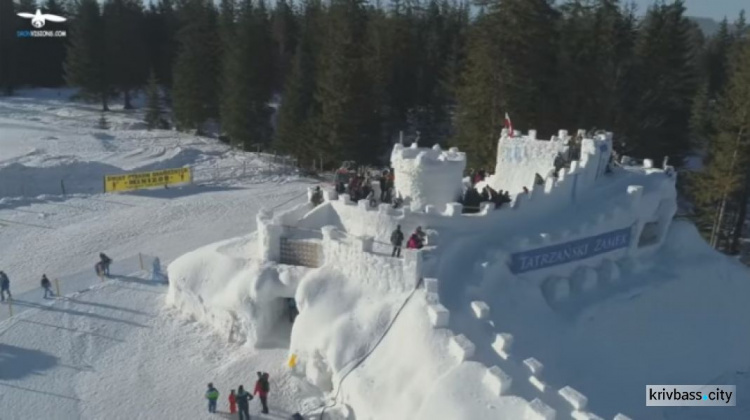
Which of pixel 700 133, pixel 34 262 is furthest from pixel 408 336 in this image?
pixel 700 133

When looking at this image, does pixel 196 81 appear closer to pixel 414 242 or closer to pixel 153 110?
pixel 153 110

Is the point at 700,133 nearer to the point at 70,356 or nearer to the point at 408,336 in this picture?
the point at 408,336

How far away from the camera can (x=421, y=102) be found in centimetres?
5075

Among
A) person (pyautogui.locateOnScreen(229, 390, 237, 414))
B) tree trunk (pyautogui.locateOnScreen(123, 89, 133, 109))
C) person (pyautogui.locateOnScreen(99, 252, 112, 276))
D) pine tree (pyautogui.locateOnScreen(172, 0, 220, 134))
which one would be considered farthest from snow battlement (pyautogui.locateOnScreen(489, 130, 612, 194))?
tree trunk (pyautogui.locateOnScreen(123, 89, 133, 109))

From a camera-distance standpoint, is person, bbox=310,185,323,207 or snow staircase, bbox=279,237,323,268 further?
person, bbox=310,185,323,207

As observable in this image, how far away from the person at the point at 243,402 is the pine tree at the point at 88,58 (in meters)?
50.3

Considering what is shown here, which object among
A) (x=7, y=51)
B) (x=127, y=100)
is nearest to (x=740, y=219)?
(x=127, y=100)

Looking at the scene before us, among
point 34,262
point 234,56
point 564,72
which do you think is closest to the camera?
point 34,262

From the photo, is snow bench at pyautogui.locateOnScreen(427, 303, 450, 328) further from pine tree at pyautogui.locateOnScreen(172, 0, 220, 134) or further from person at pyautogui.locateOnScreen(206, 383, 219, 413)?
pine tree at pyautogui.locateOnScreen(172, 0, 220, 134)

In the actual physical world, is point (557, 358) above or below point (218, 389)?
above

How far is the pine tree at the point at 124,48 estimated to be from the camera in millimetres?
61000

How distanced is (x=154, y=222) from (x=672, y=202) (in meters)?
21.2

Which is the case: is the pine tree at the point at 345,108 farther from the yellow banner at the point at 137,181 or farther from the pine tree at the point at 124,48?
the pine tree at the point at 124,48

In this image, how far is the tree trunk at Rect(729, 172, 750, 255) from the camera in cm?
3238
